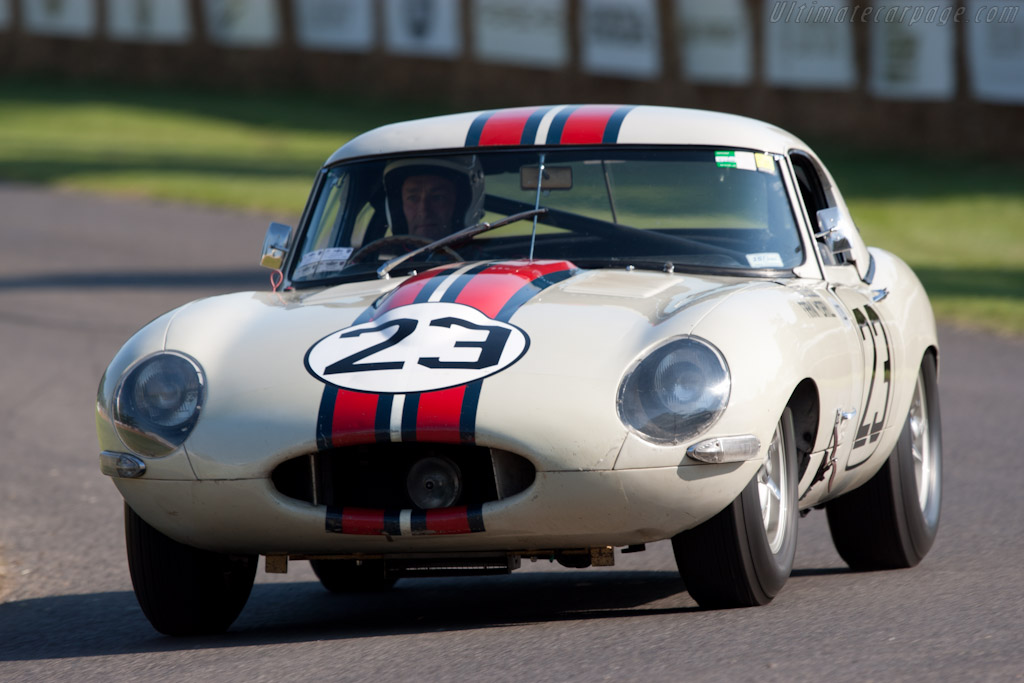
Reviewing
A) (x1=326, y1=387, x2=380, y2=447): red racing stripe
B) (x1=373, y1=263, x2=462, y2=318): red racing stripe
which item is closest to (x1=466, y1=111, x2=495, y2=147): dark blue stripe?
(x1=373, y1=263, x2=462, y2=318): red racing stripe

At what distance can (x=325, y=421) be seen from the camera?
426cm

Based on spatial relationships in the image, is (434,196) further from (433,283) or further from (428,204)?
(433,283)

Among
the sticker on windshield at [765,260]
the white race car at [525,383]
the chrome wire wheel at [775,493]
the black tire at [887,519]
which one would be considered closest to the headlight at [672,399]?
the white race car at [525,383]

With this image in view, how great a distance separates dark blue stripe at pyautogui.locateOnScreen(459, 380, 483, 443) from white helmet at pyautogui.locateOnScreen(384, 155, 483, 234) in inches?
54.3

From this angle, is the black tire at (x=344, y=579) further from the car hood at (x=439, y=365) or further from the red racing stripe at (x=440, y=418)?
the red racing stripe at (x=440, y=418)

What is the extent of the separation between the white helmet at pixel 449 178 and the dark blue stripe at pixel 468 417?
4.52ft

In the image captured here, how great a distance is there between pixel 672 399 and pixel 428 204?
5.39 feet

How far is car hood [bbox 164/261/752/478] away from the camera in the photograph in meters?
4.18

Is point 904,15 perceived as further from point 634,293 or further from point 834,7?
point 634,293

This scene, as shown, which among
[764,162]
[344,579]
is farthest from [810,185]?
[344,579]

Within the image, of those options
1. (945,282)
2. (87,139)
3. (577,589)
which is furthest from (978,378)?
(87,139)

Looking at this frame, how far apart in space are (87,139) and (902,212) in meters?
13.5

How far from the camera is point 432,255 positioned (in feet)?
17.6

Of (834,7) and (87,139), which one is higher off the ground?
(834,7)
